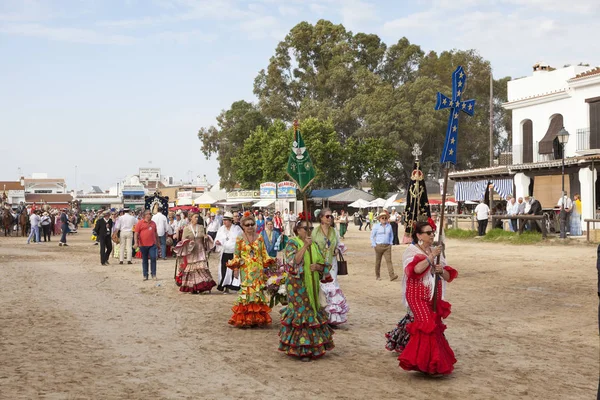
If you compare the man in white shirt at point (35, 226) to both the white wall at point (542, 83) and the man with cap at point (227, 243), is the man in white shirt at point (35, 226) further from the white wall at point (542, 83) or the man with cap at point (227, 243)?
the man with cap at point (227, 243)

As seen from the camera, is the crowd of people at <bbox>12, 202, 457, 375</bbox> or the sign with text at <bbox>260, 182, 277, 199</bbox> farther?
the sign with text at <bbox>260, 182, 277, 199</bbox>

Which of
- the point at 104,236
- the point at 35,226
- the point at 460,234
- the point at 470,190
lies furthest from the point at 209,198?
the point at 104,236

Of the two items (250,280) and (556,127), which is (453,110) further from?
(556,127)

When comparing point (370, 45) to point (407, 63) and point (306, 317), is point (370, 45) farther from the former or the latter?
point (306, 317)

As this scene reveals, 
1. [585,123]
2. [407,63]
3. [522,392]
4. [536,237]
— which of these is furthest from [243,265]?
[407,63]

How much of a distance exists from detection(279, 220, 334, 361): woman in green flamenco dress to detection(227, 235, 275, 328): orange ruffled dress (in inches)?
76.8

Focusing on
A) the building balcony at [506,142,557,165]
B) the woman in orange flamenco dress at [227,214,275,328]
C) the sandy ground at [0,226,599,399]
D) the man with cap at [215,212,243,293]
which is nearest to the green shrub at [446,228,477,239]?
the building balcony at [506,142,557,165]

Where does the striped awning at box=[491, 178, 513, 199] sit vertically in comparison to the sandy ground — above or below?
above

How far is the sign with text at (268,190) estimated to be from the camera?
57.8m

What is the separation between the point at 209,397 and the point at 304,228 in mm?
2738

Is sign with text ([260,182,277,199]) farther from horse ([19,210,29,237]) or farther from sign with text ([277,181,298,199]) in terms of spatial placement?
horse ([19,210,29,237])

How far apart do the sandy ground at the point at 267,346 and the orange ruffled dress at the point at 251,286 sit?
247mm

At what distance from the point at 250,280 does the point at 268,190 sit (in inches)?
1886

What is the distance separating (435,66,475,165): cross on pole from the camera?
7.62 meters
